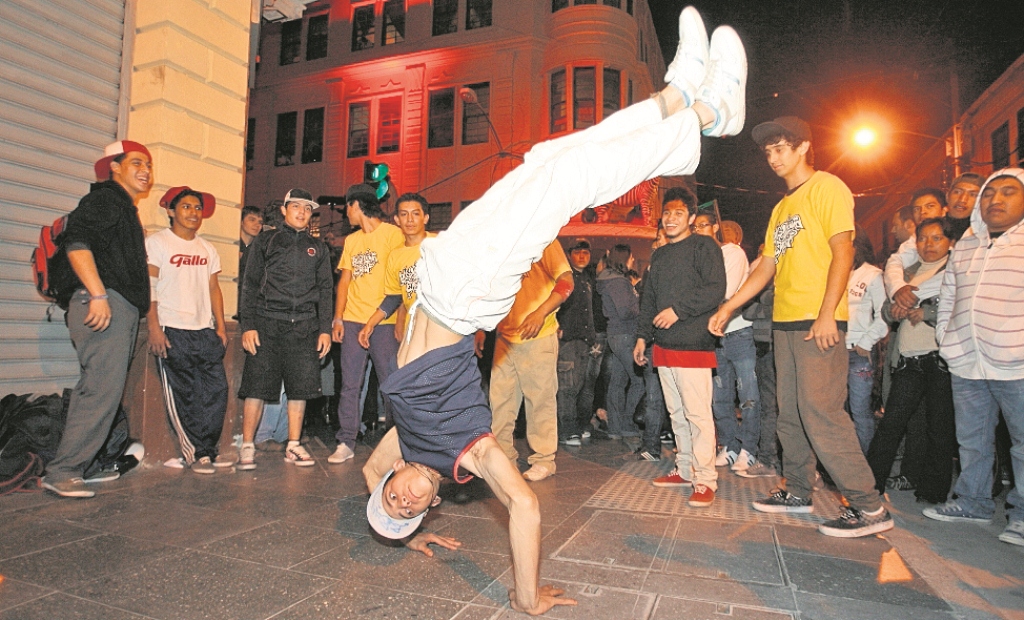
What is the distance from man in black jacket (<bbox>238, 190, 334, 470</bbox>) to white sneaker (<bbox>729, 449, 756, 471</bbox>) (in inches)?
146

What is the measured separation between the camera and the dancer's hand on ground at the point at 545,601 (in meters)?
2.23

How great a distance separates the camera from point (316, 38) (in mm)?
23469

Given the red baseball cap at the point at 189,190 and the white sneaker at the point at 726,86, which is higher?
the white sneaker at the point at 726,86

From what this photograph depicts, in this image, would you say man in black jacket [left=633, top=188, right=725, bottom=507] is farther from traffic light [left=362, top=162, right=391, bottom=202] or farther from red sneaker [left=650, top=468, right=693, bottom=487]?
traffic light [left=362, top=162, right=391, bottom=202]

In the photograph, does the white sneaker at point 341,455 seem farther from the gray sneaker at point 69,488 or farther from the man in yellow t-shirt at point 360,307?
the gray sneaker at point 69,488

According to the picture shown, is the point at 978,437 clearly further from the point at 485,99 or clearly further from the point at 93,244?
the point at 485,99

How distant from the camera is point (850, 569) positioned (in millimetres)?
2725

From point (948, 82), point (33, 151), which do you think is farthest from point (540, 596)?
point (948, 82)

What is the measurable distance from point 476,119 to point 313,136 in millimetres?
6982

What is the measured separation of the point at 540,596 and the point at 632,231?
17.2 m

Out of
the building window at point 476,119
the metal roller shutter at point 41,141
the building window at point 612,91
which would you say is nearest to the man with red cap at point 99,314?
the metal roller shutter at point 41,141

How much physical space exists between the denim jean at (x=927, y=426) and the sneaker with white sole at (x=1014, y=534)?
0.70 metres

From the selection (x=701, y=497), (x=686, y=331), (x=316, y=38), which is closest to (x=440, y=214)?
(x=316, y=38)

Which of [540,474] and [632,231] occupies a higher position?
[632,231]
